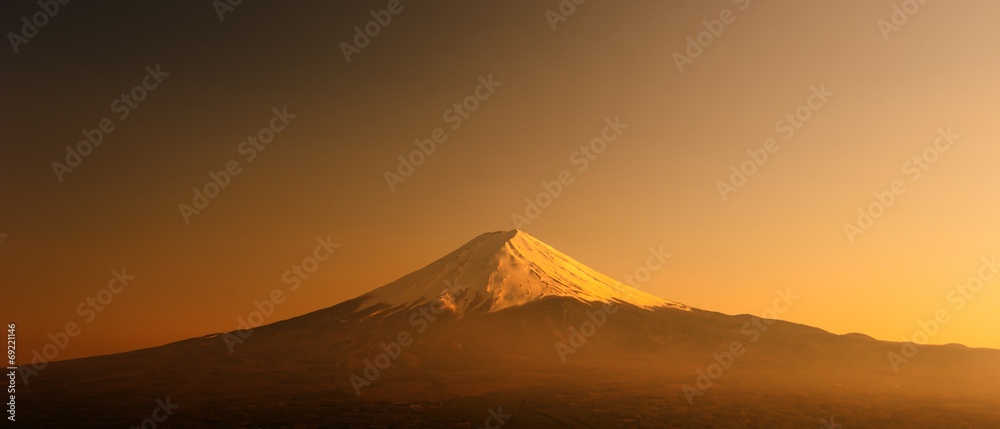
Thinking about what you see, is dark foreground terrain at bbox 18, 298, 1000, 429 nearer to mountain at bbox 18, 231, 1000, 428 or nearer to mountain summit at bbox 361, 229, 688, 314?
mountain at bbox 18, 231, 1000, 428

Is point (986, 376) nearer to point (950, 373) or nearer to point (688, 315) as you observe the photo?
point (950, 373)

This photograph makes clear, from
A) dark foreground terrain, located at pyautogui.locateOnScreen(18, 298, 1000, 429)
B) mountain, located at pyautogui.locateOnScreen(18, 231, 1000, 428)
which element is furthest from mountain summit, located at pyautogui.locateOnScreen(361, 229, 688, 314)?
dark foreground terrain, located at pyautogui.locateOnScreen(18, 298, 1000, 429)

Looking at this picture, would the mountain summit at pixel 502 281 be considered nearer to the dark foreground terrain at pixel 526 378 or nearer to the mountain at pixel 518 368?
the mountain at pixel 518 368

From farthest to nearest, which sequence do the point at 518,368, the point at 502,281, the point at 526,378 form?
the point at 502,281 → the point at 518,368 → the point at 526,378

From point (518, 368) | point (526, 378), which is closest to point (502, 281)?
point (518, 368)

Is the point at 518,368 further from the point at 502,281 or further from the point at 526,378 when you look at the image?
the point at 502,281

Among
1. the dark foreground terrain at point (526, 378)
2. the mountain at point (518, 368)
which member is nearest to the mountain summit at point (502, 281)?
the mountain at point (518, 368)
